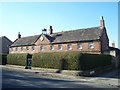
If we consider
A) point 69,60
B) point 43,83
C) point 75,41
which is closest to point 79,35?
point 75,41

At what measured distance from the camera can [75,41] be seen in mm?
41406

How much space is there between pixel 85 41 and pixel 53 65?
31.8 feet

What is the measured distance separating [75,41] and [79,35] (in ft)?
7.03

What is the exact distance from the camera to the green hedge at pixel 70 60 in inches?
1151

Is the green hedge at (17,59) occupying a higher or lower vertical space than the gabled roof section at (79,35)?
lower

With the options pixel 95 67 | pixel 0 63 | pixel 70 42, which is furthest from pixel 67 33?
pixel 0 63

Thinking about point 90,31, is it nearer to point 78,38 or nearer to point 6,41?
point 78,38

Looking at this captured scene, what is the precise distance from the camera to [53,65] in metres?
34.3

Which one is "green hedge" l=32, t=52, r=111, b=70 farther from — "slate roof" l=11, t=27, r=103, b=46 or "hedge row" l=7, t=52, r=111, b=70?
"slate roof" l=11, t=27, r=103, b=46

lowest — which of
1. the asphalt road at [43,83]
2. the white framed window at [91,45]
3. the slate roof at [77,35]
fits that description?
the asphalt road at [43,83]

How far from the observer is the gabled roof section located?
39594mm

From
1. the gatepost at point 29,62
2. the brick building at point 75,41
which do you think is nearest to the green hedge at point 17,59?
the gatepost at point 29,62

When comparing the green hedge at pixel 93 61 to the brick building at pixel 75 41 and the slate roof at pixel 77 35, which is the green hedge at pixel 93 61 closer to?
the brick building at pixel 75 41

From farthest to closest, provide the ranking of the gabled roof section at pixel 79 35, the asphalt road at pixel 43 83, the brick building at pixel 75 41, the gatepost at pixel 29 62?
the gatepost at pixel 29 62 < the gabled roof section at pixel 79 35 < the brick building at pixel 75 41 < the asphalt road at pixel 43 83
